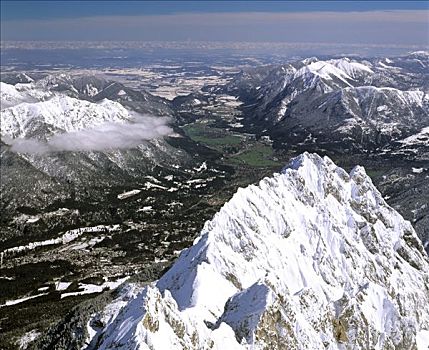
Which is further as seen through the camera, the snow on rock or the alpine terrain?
the alpine terrain

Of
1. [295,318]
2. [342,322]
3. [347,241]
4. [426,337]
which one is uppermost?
[295,318]

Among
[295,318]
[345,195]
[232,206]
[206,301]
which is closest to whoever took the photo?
[295,318]

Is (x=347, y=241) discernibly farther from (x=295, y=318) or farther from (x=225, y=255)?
(x=295, y=318)

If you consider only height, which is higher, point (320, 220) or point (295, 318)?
point (295, 318)

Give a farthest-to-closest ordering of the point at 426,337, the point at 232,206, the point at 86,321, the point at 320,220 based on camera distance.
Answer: the point at 320,220 < the point at 232,206 < the point at 426,337 < the point at 86,321

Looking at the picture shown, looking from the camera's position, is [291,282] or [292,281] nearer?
[291,282]

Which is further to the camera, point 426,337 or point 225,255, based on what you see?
point 426,337

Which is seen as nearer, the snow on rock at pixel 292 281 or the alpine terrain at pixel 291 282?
the snow on rock at pixel 292 281

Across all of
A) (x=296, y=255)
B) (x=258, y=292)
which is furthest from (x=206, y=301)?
(x=296, y=255)
